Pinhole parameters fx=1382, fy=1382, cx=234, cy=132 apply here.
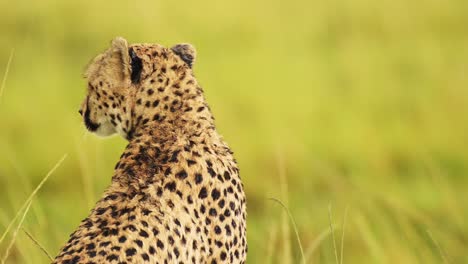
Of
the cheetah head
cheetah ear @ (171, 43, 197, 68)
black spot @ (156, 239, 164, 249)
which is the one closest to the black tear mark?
the cheetah head

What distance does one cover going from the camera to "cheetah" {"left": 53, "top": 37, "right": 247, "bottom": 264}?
2.81m

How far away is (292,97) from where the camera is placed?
321 inches

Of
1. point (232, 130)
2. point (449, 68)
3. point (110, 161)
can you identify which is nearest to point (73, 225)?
point (110, 161)

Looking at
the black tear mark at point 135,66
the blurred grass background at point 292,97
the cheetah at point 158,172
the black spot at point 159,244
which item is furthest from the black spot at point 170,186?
the blurred grass background at point 292,97

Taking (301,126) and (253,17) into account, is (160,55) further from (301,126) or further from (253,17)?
(253,17)

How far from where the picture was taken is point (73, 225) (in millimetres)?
5926

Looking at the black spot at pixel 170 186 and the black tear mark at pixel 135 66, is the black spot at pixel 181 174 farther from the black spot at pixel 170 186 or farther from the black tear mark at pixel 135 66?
the black tear mark at pixel 135 66

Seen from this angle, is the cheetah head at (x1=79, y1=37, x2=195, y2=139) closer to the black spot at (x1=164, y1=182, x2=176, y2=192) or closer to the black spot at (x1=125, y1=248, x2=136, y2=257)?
the black spot at (x1=164, y1=182, x2=176, y2=192)

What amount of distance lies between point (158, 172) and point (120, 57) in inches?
12.3

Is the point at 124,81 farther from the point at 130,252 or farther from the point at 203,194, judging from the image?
the point at 130,252

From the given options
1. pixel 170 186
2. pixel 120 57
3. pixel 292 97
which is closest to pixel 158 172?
pixel 170 186

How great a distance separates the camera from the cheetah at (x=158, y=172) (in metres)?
2.81

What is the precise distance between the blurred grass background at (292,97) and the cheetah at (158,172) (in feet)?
4.49

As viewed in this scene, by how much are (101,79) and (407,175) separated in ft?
14.0
